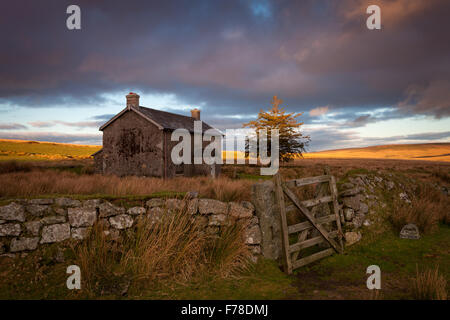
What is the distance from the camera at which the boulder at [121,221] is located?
16.6 ft

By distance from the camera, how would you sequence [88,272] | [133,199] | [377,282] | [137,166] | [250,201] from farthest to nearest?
[137,166]
[250,201]
[133,199]
[377,282]
[88,272]

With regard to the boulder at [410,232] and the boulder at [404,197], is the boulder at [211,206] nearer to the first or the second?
the boulder at [410,232]

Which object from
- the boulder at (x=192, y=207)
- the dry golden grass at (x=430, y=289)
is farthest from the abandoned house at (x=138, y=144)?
the dry golden grass at (x=430, y=289)

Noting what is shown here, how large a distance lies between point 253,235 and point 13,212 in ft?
14.4

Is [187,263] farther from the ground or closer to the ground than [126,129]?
closer to the ground

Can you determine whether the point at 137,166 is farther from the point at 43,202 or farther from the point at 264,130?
the point at 264,130

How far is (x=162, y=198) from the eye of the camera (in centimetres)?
550

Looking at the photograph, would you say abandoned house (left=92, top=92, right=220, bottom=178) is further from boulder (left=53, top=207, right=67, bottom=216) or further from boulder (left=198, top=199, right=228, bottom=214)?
boulder (left=53, top=207, right=67, bottom=216)

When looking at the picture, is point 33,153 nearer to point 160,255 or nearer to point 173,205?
point 173,205

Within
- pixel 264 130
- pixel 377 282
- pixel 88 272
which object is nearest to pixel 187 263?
pixel 88 272

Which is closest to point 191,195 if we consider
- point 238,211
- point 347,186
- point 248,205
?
point 238,211

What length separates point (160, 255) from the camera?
4.76m

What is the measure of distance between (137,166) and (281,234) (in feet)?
47.3

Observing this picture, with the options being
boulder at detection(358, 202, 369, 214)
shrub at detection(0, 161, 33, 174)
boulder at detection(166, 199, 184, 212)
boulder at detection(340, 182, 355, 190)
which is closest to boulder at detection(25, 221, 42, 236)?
boulder at detection(166, 199, 184, 212)
